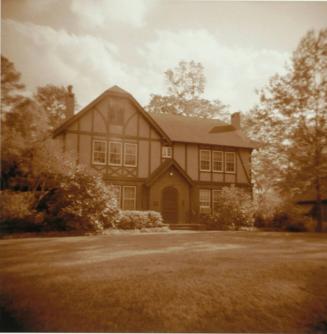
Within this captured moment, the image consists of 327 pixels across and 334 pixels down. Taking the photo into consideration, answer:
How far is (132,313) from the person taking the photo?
398cm

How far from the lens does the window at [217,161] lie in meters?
19.8

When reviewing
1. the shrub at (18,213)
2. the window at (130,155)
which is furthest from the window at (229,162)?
the shrub at (18,213)

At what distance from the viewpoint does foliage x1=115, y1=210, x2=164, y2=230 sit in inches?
529

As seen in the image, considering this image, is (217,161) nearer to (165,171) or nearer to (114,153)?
(165,171)

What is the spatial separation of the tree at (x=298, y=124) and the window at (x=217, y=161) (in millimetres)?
4835

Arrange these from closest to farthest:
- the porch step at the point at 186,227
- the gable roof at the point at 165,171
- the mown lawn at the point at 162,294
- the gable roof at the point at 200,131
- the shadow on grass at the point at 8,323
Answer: the mown lawn at the point at 162,294 < the shadow on grass at the point at 8,323 < the porch step at the point at 186,227 < the gable roof at the point at 165,171 < the gable roof at the point at 200,131

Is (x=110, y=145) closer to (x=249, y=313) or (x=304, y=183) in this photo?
(x=304, y=183)

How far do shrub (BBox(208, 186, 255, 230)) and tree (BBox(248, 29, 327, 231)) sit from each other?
2207 mm

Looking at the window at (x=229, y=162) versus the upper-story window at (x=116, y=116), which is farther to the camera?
the window at (x=229, y=162)

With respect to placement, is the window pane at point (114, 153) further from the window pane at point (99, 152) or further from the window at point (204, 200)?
the window at point (204, 200)

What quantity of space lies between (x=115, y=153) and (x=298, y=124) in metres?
9.05

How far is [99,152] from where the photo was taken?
16.7m

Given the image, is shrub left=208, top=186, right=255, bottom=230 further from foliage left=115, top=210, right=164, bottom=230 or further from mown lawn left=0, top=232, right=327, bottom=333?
mown lawn left=0, top=232, right=327, bottom=333

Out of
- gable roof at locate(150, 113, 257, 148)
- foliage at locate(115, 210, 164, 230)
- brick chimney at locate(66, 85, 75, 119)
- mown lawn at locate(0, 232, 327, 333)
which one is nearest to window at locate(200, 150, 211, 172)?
gable roof at locate(150, 113, 257, 148)
